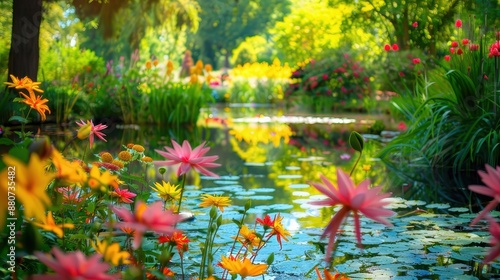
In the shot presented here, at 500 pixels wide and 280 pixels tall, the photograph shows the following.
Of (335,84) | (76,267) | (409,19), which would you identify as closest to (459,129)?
(76,267)

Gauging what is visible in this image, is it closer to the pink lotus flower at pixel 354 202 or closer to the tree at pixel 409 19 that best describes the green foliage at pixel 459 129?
the pink lotus flower at pixel 354 202

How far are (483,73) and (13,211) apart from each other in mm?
5243

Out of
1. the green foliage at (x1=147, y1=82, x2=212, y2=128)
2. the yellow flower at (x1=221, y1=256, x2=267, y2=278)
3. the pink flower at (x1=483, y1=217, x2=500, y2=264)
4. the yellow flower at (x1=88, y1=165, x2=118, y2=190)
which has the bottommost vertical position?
the green foliage at (x1=147, y1=82, x2=212, y2=128)

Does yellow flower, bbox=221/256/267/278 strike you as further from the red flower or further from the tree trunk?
the red flower

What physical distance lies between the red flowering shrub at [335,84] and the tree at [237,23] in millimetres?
27175

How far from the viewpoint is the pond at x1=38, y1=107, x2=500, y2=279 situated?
2.80m

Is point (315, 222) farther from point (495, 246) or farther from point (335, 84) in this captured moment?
point (335, 84)

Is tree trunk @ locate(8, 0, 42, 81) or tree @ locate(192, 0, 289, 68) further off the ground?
tree @ locate(192, 0, 289, 68)

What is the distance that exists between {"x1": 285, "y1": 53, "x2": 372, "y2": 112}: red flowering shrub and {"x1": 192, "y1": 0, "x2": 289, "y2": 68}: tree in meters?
27.2

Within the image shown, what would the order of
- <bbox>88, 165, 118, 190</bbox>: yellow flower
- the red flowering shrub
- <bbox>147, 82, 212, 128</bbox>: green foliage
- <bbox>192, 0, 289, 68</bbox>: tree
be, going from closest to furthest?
<bbox>88, 165, 118, 190</bbox>: yellow flower < <bbox>147, 82, 212, 128</bbox>: green foliage < the red flowering shrub < <bbox>192, 0, 289, 68</bbox>: tree

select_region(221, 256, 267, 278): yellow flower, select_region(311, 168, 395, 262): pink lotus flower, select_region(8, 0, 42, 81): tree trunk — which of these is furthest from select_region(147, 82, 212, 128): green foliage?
select_region(311, 168, 395, 262): pink lotus flower

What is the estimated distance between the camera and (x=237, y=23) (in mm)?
45969

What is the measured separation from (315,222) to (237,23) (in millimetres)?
42855

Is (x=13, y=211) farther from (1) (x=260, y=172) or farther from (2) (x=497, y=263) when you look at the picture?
(1) (x=260, y=172)
